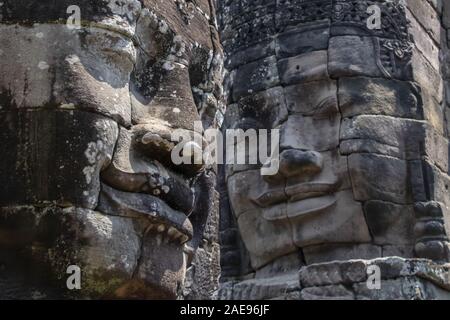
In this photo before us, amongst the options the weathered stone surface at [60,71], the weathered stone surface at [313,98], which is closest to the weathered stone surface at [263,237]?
the weathered stone surface at [313,98]

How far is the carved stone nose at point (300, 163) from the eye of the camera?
6707mm

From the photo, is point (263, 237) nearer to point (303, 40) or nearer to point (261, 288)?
point (261, 288)

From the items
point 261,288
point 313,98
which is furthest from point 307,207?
point 313,98

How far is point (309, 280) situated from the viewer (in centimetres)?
620

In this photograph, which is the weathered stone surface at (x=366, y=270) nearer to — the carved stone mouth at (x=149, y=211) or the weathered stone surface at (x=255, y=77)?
the weathered stone surface at (x=255, y=77)

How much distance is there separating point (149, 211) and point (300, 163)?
4.19 m

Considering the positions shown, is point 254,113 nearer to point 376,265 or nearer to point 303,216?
point 303,216

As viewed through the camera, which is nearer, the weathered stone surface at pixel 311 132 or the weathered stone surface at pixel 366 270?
the weathered stone surface at pixel 366 270

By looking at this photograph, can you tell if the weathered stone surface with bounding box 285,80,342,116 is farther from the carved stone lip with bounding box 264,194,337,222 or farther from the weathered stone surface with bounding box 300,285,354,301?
the weathered stone surface with bounding box 300,285,354,301

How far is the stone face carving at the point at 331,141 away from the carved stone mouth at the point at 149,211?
354 centimetres

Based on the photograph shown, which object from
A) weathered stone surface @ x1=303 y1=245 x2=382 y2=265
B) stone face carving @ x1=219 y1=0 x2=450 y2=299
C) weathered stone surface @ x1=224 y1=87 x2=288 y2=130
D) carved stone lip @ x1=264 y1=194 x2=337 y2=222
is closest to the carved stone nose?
stone face carving @ x1=219 y1=0 x2=450 y2=299

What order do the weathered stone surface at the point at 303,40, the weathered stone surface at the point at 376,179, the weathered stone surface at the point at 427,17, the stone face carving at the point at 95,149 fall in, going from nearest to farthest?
the stone face carving at the point at 95,149, the weathered stone surface at the point at 376,179, the weathered stone surface at the point at 303,40, the weathered stone surface at the point at 427,17

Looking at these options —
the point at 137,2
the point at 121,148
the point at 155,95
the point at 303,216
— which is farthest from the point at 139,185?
the point at 303,216
